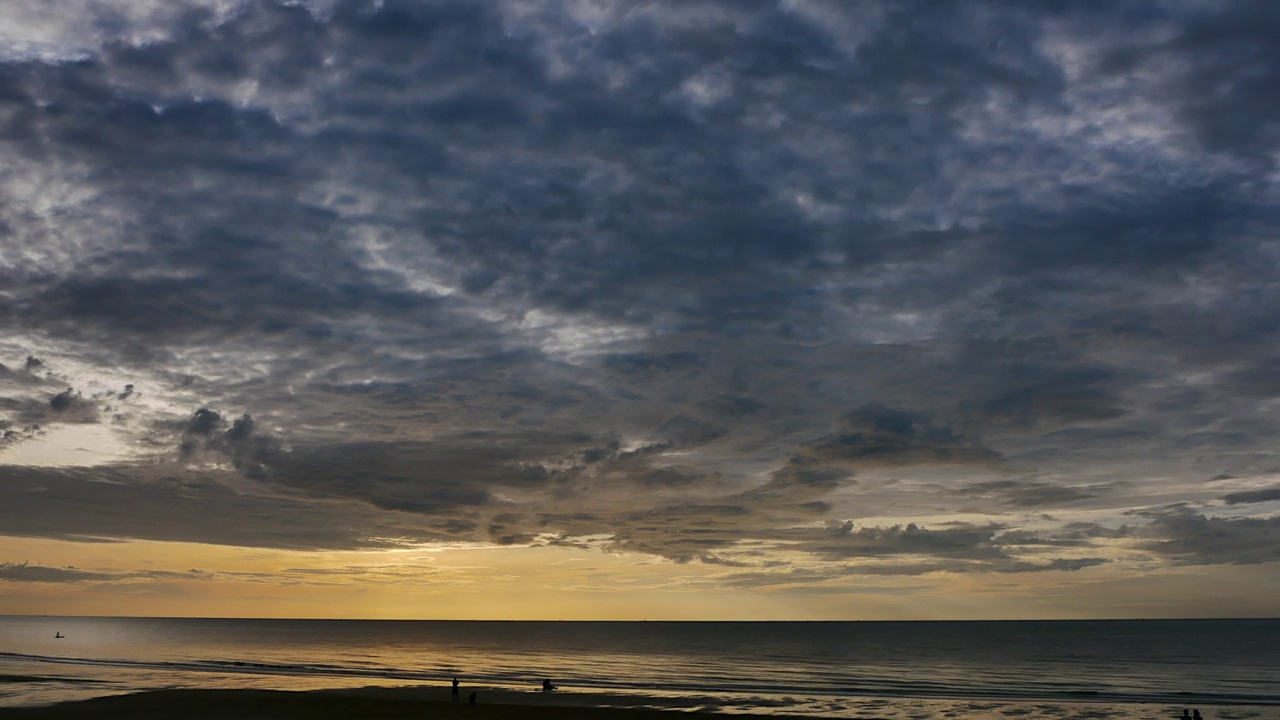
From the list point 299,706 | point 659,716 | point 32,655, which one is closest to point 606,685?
point 659,716

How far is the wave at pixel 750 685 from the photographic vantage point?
252 ft

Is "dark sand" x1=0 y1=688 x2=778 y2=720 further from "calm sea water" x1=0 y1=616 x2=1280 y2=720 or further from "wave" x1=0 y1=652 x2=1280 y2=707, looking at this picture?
"wave" x1=0 y1=652 x2=1280 y2=707

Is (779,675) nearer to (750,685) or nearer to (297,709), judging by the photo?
(750,685)

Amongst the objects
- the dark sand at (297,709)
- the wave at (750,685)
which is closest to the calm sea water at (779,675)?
the wave at (750,685)

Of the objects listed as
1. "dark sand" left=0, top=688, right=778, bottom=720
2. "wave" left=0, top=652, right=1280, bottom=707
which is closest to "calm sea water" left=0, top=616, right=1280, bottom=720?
"wave" left=0, top=652, right=1280, bottom=707

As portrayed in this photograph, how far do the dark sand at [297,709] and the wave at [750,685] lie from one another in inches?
574

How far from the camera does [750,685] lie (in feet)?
294

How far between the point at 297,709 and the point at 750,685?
47.8 m

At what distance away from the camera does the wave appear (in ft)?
252

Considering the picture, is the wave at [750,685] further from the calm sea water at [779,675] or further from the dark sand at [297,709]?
the dark sand at [297,709]

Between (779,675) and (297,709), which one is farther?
(779,675)

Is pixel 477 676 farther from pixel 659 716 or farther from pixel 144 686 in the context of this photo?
pixel 659 716

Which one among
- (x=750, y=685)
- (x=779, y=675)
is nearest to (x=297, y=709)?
(x=750, y=685)

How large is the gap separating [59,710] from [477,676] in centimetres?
4850
